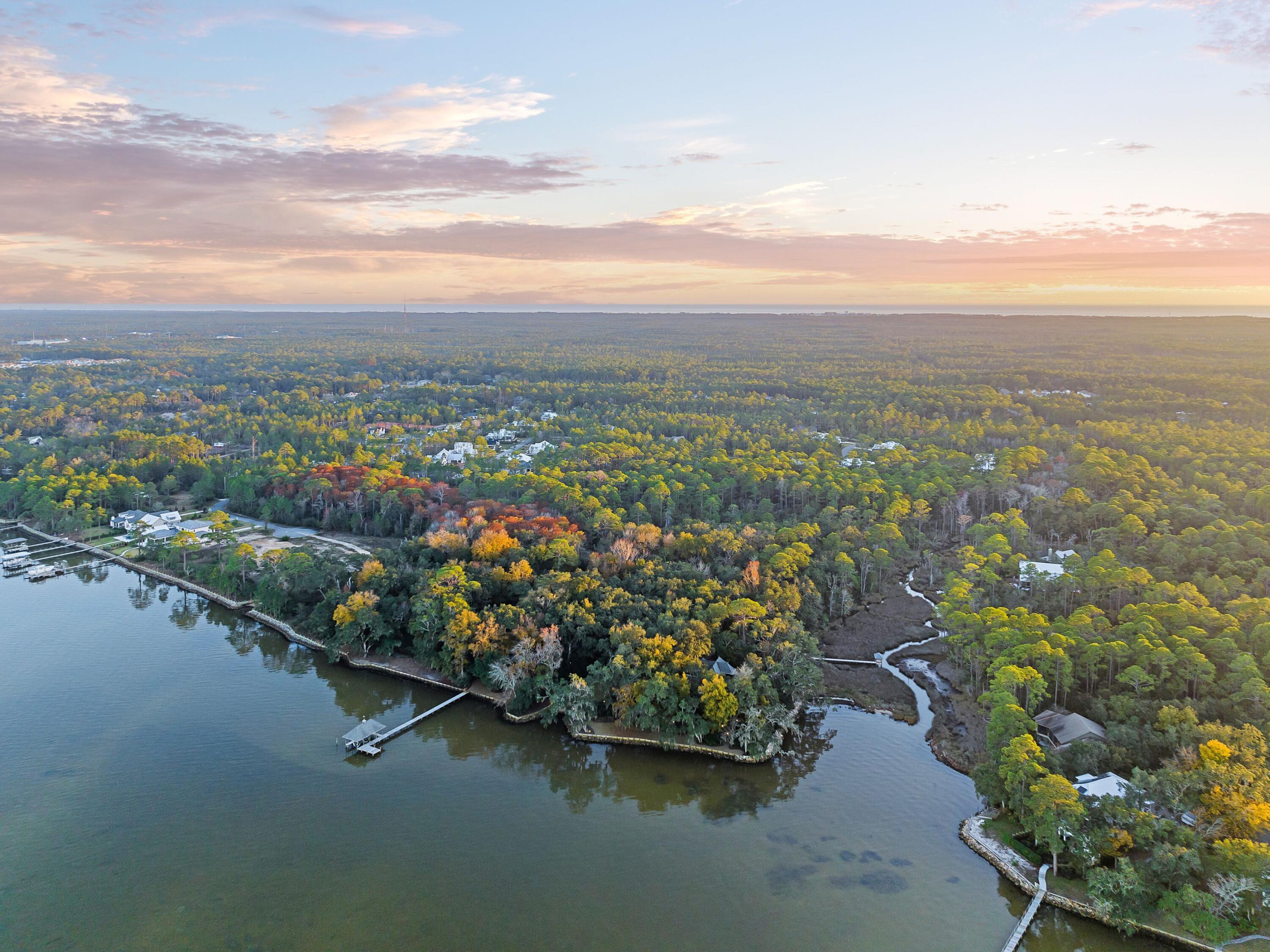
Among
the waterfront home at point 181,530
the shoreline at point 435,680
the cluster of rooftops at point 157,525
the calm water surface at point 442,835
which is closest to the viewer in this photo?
the calm water surface at point 442,835


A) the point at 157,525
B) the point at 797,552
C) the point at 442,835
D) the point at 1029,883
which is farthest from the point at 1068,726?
the point at 157,525

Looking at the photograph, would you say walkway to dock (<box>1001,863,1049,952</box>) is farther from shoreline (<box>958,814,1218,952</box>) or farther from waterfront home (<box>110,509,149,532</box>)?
waterfront home (<box>110,509,149,532</box>)

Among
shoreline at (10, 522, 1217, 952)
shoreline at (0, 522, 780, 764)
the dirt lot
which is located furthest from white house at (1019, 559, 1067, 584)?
shoreline at (0, 522, 780, 764)

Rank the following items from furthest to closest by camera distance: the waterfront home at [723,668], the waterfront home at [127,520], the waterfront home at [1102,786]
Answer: the waterfront home at [127,520] → the waterfront home at [723,668] → the waterfront home at [1102,786]

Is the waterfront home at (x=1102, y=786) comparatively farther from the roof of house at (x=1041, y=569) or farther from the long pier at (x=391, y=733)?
the long pier at (x=391, y=733)

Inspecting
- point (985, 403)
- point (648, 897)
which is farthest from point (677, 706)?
point (985, 403)

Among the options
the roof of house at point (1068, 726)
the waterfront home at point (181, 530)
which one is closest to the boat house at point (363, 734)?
the roof of house at point (1068, 726)

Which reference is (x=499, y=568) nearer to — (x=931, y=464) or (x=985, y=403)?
(x=931, y=464)

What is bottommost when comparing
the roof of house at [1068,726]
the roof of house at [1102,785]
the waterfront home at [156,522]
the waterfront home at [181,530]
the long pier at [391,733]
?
the long pier at [391,733]
